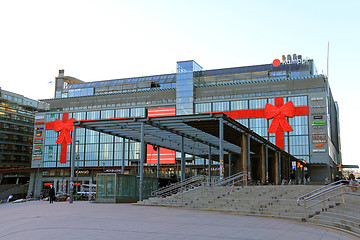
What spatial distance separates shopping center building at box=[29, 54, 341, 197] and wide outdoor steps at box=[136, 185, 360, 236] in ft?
170

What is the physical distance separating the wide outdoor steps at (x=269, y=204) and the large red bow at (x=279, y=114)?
196 feet

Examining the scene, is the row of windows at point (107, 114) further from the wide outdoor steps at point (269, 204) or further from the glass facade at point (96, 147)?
the wide outdoor steps at point (269, 204)

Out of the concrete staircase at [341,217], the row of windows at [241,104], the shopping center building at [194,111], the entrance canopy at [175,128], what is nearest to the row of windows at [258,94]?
the shopping center building at [194,111]

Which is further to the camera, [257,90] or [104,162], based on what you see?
[104,162]

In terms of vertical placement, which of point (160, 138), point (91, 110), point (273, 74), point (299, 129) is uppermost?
point (273, 74)

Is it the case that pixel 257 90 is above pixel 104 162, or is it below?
above

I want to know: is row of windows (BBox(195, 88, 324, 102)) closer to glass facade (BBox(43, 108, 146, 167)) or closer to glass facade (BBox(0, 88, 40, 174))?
glass facade (BBox(43, 108, 146, 167))

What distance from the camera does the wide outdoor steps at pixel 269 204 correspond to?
49.2ft

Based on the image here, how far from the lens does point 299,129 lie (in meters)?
82.0

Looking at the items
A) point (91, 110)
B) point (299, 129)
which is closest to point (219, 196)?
point (299, 129)

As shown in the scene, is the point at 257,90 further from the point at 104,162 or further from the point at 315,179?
the point at 104,162

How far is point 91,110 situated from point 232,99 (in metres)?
37.1

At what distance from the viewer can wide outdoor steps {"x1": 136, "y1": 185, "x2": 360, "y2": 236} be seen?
591 inches

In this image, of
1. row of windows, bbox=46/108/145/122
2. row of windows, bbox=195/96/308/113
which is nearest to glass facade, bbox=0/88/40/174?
row of windows, bbox=46/108/145/122
